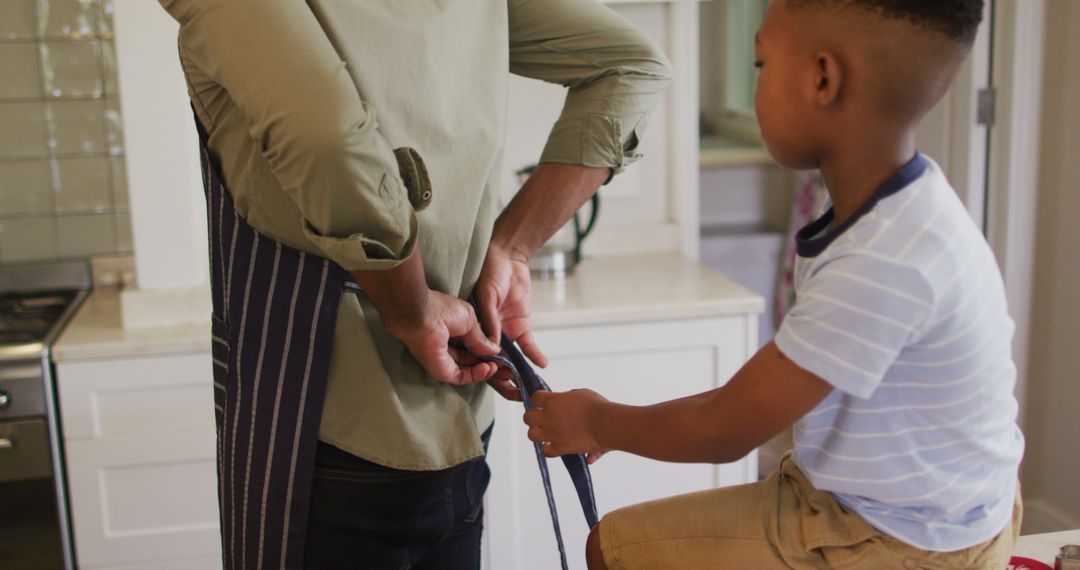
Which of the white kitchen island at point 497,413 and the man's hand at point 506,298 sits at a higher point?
the man's hand at point 506,298

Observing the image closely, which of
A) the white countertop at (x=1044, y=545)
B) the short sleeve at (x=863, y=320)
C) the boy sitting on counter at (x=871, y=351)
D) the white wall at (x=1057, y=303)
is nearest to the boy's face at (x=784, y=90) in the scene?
the boy sitting on counter at (x=871, y=351)

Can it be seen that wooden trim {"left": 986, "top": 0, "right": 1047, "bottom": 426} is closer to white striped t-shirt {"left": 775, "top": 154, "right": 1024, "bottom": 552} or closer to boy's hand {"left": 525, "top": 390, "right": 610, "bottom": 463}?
white striped t-shirt {"left": 775, "top": 154, "right": 1024, "bottom": 552}

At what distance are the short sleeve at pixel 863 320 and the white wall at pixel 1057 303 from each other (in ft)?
6.19

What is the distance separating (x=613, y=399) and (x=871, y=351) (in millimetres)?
1293

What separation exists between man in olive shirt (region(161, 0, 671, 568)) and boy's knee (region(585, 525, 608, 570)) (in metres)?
0.14

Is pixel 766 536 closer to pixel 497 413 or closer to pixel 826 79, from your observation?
pixel 826 79

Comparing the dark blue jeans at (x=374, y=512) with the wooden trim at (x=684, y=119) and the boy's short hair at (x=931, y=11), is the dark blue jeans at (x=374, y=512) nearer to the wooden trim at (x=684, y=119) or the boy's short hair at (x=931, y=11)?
the boy's short hair at (x=931, y=11)

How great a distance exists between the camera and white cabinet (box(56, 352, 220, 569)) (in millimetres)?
2055

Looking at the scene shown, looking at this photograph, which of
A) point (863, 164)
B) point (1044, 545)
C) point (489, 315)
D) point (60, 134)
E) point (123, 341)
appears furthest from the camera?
point (60, 134)

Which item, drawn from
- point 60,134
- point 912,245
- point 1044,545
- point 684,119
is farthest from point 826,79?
point 60,134

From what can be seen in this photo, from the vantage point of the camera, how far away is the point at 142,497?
211 centimetres

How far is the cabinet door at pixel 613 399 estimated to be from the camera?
7.14ft

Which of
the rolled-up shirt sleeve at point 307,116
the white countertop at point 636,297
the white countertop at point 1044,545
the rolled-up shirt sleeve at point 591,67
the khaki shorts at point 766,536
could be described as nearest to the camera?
the rolled-up shirt sleeve at point 307,116

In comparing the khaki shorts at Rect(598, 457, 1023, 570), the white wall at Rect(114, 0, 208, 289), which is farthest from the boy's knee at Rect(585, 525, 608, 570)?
the white wall at Rect(114, 0, 208, 289)
